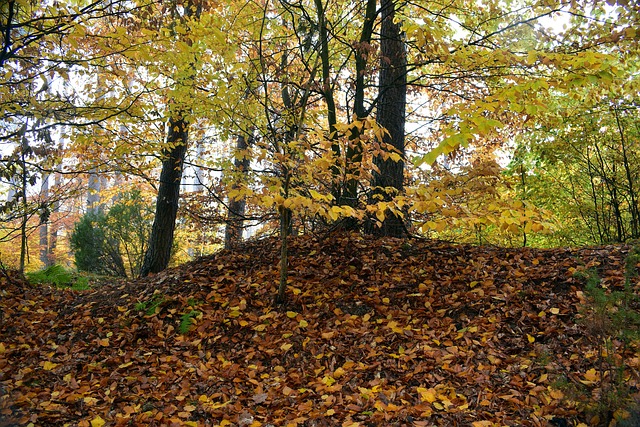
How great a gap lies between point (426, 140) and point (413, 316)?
580cm

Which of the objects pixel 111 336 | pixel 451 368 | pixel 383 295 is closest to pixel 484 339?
pixel 451 368

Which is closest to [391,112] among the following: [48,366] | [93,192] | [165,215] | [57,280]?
[165,215]

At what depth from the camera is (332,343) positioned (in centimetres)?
397

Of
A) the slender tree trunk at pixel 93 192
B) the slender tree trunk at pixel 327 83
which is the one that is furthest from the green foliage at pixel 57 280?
the slender tree trunk at pixel 327 83

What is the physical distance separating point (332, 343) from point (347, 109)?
10.6ft

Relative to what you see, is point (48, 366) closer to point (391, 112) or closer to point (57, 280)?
point (57, 280)

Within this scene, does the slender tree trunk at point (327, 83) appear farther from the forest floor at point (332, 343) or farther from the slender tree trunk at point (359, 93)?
the forest floor at point (332, 343)

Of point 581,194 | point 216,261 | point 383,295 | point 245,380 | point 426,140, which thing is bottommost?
point 245,380

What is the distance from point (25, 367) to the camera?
3.82 m

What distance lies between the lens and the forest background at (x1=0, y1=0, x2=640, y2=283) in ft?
11.5

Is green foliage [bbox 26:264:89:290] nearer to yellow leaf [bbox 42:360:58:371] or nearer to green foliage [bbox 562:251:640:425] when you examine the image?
yellow leaf [bbox 42:360:58:371]

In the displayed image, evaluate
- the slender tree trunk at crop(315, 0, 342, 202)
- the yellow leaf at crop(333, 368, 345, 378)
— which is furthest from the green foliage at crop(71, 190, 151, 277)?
the yellow leaf at crop(333, 368, 345, 378)

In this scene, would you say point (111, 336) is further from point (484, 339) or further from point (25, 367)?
point (484, 339)

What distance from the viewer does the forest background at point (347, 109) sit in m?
3.52
